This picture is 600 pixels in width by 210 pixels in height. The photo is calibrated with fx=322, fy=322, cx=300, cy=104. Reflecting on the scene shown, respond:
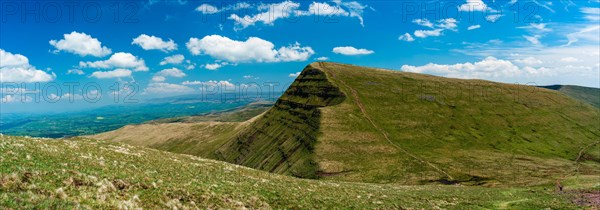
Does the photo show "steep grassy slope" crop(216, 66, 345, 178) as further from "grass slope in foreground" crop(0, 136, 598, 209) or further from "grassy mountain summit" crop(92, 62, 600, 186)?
"grass slope in foreground" crop(0, 136, 598, 209)

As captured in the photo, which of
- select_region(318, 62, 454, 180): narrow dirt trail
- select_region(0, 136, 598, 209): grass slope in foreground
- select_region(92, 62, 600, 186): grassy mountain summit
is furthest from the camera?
select_region(318, 62, 454, 180): narrow dirt trail

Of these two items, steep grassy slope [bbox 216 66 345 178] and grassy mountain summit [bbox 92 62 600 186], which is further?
steep grassy slope [bbox 216 66 345 178]

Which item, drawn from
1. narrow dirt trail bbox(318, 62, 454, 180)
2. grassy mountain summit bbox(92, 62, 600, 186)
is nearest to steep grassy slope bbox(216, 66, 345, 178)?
grassy mountain summit bbox(92, 62, 600, 186)

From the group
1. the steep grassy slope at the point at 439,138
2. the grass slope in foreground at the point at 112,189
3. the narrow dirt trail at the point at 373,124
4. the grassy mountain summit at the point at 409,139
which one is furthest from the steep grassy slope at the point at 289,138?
the grass slope in foreground at the point at 112,189

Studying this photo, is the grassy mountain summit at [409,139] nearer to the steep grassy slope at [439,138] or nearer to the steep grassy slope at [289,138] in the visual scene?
the steep grassy slope at [439,138]

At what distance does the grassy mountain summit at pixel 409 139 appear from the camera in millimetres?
111812

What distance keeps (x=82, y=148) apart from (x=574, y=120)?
255 metres

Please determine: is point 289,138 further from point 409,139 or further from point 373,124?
point 409,139

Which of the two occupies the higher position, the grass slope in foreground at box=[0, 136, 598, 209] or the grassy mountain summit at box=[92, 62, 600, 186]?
the grass slope in foreground at box=[0, 136, 598, 209]

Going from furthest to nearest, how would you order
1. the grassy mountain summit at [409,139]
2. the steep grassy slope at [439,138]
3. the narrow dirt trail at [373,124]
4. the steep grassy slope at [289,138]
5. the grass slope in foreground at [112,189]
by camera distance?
the steep grassy slope at [289,138] → the narrow dirt trail at [373,124] → the grassy mountain summit at [409,139] → the steep grassy slope at [439,138] → the grass slope in foreground at [112,189]

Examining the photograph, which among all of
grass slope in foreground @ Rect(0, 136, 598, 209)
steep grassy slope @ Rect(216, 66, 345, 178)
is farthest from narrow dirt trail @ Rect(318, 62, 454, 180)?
grass slope in foreground @ Rect(0, 136, 598, 209)

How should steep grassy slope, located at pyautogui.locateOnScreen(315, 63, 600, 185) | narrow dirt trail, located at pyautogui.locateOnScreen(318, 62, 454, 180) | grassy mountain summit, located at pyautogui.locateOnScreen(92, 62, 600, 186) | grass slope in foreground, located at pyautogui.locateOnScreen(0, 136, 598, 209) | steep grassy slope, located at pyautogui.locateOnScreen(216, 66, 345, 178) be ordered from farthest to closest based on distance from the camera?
steep grassy slope, located at pyautogui.locateOnScreen(216, 66, 345, 178)
narrow dirt trail, located at pyautogui.locateOnScreen(318, 62, 454, 180)
grassy mountain summit, located at pyautogui.locateOnScreen(92, 62, 600, 186)
steep grassy slope, located at pyautogui.locateOnScreen(315, 63, 600, 185)
grass slope in foreground, located at pyautogui.locateOnScreen(0, 136, 598, 209)

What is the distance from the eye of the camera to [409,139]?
143 meters

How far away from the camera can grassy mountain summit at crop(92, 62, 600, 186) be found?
367 ft
